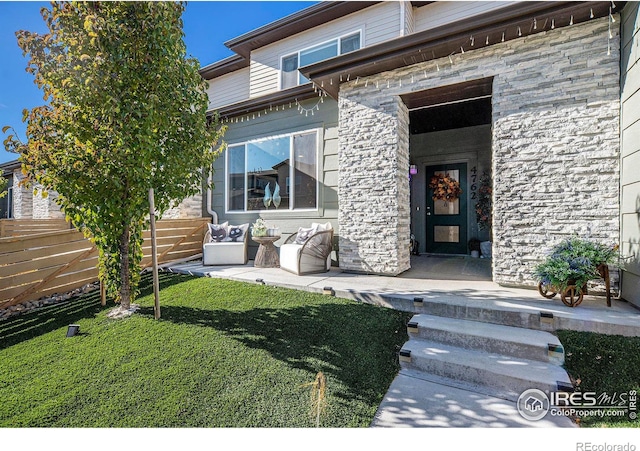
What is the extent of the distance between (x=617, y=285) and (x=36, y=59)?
6457mm

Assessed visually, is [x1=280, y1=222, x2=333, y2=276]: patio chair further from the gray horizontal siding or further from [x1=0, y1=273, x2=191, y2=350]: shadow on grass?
the gray horizontal siding

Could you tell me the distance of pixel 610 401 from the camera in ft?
6.46

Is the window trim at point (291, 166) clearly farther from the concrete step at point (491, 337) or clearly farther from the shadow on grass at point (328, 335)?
the concrete step at point (491, 337)

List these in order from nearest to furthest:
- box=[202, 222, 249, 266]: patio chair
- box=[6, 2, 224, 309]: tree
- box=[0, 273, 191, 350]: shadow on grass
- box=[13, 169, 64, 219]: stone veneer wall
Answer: box=[6, 2, 224, 309]: tree < box=[0, 273, 191, 350]: shadow on grass < box=[202, 222, 249, 266]: patio chair < box=[13, 169, 64, 219]: stone veneer wall

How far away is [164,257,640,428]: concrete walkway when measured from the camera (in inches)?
76.5

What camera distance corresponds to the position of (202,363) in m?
2.44

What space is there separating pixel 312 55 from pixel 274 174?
9.76 feet

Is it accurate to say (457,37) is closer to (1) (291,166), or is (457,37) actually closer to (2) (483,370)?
(1) (291,166)

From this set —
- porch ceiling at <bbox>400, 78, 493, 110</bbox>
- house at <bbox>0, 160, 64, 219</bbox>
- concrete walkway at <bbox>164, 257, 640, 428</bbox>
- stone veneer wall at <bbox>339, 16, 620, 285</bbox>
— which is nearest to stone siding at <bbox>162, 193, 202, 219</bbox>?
concrete walkway at <bbox>164, 257, 640, 428</bbox>

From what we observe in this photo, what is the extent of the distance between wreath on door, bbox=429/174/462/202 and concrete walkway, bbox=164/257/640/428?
1939mm

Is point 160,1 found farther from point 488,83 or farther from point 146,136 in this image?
point 488,83

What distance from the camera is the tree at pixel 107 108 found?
2768 mm

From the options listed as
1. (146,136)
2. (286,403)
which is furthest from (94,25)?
(286,403)

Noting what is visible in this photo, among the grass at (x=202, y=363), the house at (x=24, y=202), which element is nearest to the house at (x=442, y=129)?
the grass at (x=202, y=363)
